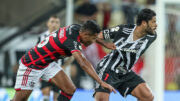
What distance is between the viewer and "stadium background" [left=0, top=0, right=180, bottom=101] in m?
11.8

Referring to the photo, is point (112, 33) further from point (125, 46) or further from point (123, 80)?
point (123, 80)

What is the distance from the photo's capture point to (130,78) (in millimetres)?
7336

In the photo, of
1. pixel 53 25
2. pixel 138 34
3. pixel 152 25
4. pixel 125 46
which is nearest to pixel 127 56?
pixel 125 46

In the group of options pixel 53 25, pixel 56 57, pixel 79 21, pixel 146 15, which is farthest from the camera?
pixel 79 21

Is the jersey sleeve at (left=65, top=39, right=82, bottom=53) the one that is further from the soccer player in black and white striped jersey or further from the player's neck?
the player's neck

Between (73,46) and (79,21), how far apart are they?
5.38 meters

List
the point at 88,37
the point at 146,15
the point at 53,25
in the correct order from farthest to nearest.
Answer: the point at 53,25 → the point at 146,15 → the point at 88,37

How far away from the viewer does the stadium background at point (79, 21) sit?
1175cm

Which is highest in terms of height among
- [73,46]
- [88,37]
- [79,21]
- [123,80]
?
[88,37]

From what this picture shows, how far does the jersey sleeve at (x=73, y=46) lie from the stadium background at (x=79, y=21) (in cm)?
448

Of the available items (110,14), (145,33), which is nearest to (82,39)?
(145,33)

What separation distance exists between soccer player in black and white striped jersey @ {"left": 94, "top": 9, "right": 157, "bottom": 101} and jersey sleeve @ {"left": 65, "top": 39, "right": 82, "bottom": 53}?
33.5 inches

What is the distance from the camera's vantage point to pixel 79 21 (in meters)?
11.9

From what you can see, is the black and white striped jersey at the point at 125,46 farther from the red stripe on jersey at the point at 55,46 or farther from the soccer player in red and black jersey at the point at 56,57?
the red stripe on jersey at the point at 55,46
